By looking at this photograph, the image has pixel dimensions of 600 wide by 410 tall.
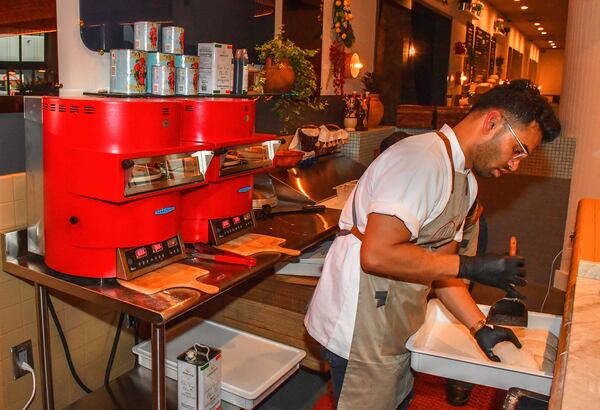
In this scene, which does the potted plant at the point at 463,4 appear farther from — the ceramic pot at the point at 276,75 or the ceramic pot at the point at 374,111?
the ceramic pot at the point at 276,75

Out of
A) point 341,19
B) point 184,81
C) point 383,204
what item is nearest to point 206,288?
point 383,204

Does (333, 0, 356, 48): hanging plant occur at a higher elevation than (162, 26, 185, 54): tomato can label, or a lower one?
higher

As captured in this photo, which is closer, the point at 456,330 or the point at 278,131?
the point at 456,330

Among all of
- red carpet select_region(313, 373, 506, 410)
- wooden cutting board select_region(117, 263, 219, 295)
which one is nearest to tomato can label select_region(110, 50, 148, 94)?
wooden cutting board select_region(117, 263, 219, 295)

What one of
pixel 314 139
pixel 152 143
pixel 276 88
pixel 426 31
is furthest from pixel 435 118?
pixel 152 143

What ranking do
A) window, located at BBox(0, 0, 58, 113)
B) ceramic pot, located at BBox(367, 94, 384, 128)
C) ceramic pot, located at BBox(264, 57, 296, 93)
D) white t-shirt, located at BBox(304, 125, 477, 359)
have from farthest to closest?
ceramic pot, located at BBox(367, 94, 384, 128) → ceramic pot, located at BBox(264, 57, 296, 93) → window, located at BBox(0, 0, 58, 113) → white t-shirt, located at BBox(304, 125, 477, 359)

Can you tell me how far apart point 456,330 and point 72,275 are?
4.34 ft

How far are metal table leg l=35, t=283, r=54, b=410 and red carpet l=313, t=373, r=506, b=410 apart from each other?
1.26 meters

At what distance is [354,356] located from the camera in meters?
1.68

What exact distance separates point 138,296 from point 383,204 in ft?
2.79

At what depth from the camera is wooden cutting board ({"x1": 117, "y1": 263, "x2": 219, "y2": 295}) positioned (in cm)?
185

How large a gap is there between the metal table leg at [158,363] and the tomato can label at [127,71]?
111cm

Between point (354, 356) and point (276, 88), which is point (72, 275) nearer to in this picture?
point (354, 356)

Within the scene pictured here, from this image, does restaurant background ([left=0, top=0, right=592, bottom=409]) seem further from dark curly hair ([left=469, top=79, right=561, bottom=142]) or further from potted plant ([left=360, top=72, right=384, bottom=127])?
dark curly hair ([left=469, top=79, right=561, bottom=142])
